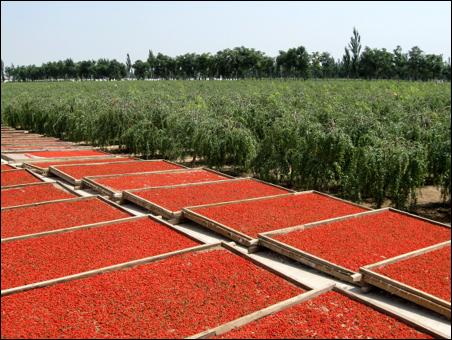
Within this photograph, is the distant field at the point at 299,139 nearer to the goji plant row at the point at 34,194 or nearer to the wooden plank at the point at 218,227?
the goji plant row at the point at 34,194

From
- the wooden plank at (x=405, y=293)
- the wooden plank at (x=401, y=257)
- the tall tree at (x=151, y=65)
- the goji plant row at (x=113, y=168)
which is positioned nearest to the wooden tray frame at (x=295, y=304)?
the wooden plank at (x=405, y=293)

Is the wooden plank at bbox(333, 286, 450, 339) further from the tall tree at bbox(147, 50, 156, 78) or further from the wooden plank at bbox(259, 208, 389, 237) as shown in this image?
the tall tree at bbox(147, 50, 156, 78)

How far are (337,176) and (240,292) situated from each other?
5.29m

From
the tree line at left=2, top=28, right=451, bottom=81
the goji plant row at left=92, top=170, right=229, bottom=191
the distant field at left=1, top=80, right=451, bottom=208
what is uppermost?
the tree line at left=2, top=28, right=451, bottom=81

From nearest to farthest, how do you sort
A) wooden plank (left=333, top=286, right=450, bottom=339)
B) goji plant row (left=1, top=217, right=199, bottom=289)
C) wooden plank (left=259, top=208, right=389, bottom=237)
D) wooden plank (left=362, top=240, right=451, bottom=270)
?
wooden plank (left=333, top=286, right=450, bottom=339) → goji plant row (left=1, top=217, right=199, bottom=289) → wooden plank (left=362, top=240, right=451, bottom=270) → wooden plank (left=259, top=208, right=389, bottom=237)

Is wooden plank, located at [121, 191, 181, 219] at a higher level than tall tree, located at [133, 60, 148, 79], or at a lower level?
lower

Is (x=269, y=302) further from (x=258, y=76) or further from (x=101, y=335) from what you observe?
(x=258, y=76)

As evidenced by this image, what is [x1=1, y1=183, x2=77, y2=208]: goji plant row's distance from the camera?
24.0 feet

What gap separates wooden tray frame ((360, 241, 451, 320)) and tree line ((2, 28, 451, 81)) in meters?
29.2

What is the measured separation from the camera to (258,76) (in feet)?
189

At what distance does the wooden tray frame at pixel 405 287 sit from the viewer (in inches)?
161

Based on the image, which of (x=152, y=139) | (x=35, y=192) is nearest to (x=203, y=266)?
(x=35, y=192)

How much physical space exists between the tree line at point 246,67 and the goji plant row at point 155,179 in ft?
82.2

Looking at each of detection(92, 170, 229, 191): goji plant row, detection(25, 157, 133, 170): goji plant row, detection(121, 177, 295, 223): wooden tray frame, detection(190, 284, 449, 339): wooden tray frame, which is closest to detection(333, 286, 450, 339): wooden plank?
detection(190, 284, 449, 339): wooden tray frame
